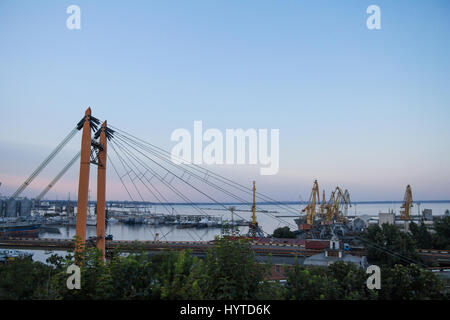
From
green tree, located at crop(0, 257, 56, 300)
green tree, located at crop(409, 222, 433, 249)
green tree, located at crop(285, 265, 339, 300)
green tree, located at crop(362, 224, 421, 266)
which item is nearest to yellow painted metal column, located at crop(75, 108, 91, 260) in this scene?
green tree, located at crop(0, 257, 56, 300)

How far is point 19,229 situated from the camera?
45.9 meters

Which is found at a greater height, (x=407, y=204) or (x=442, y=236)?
(x=407, y=204)

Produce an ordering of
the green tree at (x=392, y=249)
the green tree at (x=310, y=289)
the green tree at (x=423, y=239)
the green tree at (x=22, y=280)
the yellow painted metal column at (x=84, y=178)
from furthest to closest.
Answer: the green tree at (x=423, y=239) → the green tree at (x=392, y=249) → the green tree at (x=22, y=280) → the yellow painted metal column at (x=84, y=178) → the green tree at (x=310, y=289)

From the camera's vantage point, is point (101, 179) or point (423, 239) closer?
point (101, 179)

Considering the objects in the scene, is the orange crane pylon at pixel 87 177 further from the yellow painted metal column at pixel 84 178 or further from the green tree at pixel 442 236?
the green tree at pixel 442 236

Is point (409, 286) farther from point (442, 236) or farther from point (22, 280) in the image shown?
point (442, 236)

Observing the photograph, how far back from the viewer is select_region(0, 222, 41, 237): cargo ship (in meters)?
42.2

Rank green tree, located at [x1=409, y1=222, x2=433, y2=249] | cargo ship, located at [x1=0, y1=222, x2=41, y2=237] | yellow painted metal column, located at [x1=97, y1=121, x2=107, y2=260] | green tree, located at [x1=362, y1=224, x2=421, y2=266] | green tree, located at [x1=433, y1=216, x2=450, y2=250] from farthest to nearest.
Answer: cargo ship, located at [x1=0, y1=222, x2=41, y2=237]
green tree, located at [x1=409, y1=222, x2=433, y2=249]
green tree, located at [x1=433, y1=216, x2=450, y2=250]
green tree, located at [x1=362, y1=224, x2=421, y2=266]
yellow painted metal column, located at [x1=97, y1=121, x2=107, y2=260]

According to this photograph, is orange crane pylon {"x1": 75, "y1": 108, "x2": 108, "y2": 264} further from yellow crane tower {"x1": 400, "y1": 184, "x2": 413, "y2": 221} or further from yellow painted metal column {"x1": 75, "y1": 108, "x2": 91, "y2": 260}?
yellow crane tower {"x1": 400, "y1": 184, "x2": 413, "y2": 221}

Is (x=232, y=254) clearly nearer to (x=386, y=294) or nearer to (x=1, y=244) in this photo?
(x=386, y=294)

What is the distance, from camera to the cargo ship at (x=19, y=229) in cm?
4223

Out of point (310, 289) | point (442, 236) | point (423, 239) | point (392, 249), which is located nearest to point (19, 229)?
point (392, 249)

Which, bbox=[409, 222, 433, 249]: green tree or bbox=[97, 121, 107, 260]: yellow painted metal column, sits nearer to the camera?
bbox=[97, 121, 107, 260]: yellow painted metal column

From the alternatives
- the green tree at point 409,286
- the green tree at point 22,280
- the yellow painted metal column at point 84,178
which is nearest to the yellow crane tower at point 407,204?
the green tree at point 409,286
